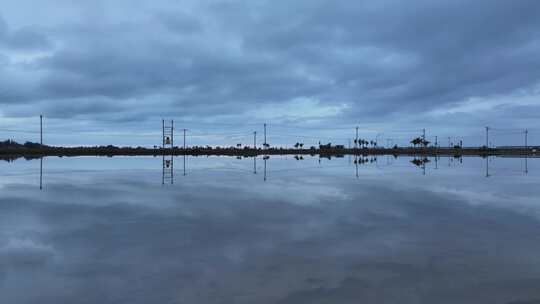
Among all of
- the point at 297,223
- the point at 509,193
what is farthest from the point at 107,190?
the point at 509,193

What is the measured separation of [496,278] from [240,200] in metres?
10.0

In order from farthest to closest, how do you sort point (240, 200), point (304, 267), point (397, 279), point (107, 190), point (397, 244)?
point (107, 190) → point (240, 200) → point (397, 244) → point (304, 267) → point (397, 279)

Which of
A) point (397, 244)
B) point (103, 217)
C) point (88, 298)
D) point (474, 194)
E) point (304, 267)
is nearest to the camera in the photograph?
point (88, 298)

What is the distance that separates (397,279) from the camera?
5.93 meters

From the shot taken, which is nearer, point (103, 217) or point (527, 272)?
point (527, 272)

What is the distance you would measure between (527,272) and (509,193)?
12.5 metres

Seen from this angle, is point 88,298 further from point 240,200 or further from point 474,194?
point 474,194

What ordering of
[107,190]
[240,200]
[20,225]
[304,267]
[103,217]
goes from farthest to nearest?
[107,190], [240,200], [103,217], [20,225], [304,267]

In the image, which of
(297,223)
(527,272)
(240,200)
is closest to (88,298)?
(297,223)

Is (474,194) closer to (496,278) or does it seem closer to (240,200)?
(240,200)

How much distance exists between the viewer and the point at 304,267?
657 centimetres

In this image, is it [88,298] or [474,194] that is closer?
[88,298]

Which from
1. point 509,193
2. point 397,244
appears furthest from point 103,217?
point 509,193

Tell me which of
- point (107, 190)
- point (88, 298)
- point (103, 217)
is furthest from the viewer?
point (107, 190)
